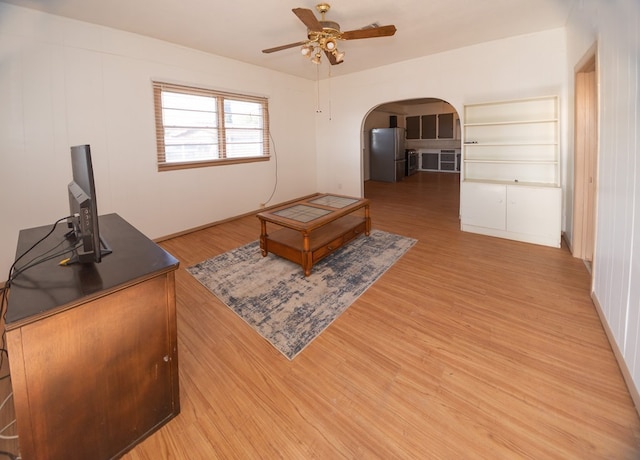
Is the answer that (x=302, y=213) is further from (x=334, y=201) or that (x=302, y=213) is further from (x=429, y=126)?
(x=429, y=126)

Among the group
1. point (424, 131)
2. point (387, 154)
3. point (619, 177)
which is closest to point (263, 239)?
point (619, 177)

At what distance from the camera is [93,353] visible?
1.16 metres

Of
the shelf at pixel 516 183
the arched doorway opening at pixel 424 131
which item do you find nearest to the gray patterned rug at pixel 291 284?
the shelf at pixel 516 183

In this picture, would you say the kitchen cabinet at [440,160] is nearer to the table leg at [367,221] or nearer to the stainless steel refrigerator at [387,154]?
the stainless steel refrigerator at [387,154]

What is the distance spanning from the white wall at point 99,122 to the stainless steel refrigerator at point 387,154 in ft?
15.4

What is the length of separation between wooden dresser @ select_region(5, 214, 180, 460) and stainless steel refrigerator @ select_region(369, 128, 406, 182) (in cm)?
834

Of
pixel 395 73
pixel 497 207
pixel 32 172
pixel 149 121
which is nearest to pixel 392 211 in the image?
pixel 497 207

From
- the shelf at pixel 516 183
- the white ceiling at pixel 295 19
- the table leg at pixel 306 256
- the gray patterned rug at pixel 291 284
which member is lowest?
the gray patterned rug at pixel 291 284

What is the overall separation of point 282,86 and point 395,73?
2089mm

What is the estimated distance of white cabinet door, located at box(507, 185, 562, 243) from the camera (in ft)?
11.7

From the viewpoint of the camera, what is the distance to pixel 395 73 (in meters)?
5.22

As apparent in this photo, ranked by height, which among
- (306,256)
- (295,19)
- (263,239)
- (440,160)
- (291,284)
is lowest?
(291,284)

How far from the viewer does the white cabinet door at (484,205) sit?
3.95 meters

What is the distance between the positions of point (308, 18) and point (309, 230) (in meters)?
1.85
